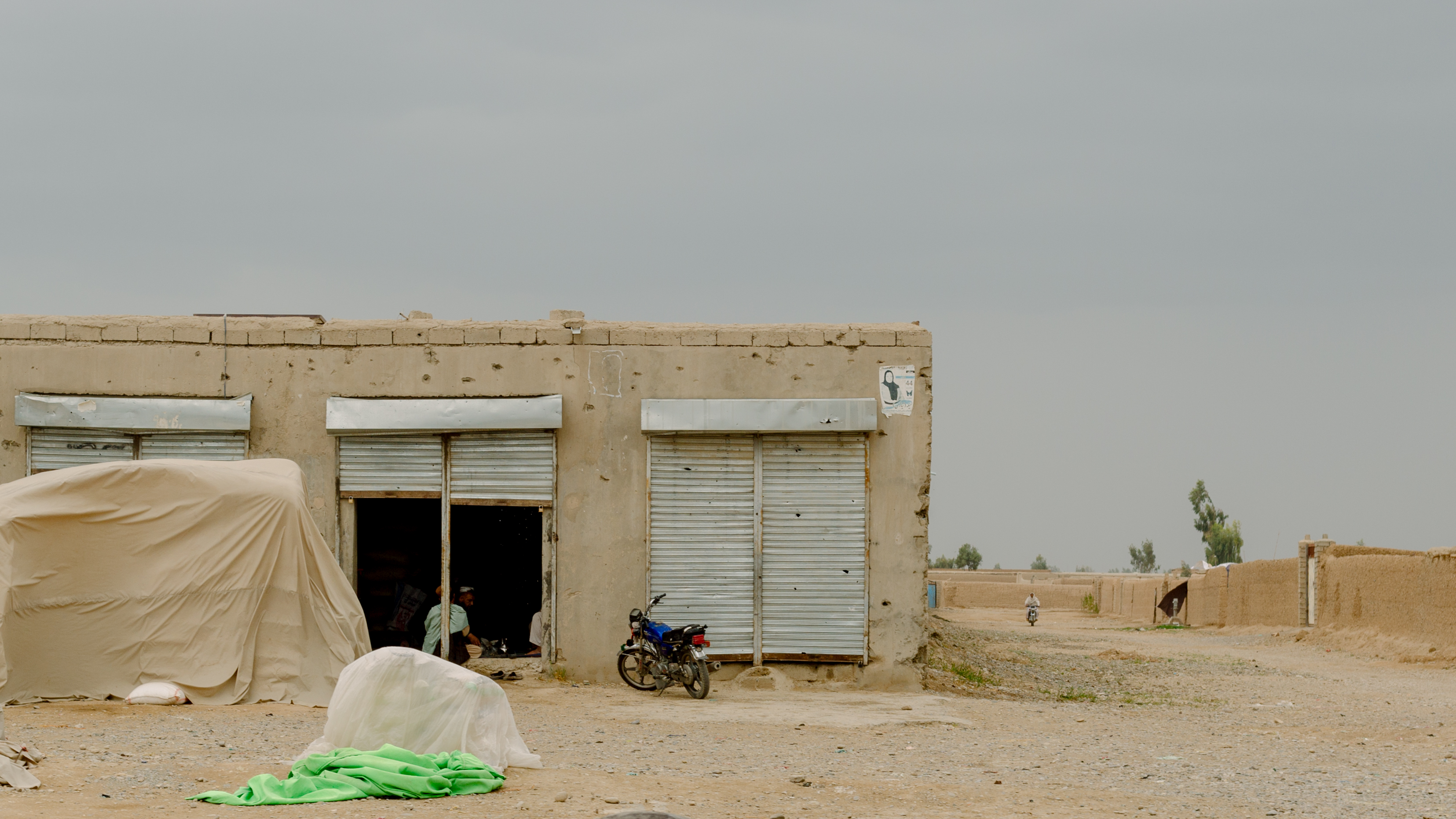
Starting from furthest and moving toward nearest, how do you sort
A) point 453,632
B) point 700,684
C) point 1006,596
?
point 1006,596 < point 453,632 < point 700,684

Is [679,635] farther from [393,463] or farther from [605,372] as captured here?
[393,463]

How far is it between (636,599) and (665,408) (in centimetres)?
203

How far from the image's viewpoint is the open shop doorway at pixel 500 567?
18422mm

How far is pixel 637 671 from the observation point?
43.0 ft

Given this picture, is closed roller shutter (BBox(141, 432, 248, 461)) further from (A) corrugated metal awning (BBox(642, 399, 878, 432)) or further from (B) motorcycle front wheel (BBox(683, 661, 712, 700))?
(B) motorcycle front wheel (BBox(683, 661, 712, 700))

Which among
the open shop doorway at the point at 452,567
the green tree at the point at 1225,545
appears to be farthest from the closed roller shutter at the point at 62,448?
the green tree at the point at 1225,545

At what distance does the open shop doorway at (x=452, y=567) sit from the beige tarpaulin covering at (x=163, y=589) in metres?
4.19

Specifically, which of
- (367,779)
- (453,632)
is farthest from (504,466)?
(367,779)

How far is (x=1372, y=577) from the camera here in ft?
72.8

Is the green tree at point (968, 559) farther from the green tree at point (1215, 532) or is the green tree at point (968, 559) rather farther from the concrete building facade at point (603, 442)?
the concrete building facade at point (603, 442)

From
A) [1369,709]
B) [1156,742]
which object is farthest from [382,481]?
[1369,709]

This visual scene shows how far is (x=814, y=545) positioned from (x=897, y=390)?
1.85m

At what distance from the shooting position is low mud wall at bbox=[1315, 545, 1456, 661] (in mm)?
19141

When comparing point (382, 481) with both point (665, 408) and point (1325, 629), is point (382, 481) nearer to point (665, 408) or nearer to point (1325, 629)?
point (665, 408)
